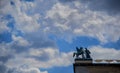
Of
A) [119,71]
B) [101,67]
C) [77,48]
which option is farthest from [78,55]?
[119,71]

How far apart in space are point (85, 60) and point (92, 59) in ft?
3.59

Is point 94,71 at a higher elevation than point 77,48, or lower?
lower

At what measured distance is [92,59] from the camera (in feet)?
128

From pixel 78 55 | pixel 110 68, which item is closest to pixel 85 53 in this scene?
pixel 78 55

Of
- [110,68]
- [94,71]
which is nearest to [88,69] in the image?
[94,71]

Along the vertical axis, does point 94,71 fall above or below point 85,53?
below

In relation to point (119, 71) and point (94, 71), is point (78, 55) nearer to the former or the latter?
point (94, 71)

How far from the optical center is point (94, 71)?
38312mm

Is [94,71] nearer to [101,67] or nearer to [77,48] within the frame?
[101,67]

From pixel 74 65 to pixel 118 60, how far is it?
6701mm

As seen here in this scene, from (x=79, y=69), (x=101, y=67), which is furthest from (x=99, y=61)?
(x=79, y=69)

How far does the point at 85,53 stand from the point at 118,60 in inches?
202

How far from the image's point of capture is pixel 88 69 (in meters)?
38.4

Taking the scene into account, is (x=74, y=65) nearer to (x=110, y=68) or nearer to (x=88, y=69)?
(x=88, y=69)
